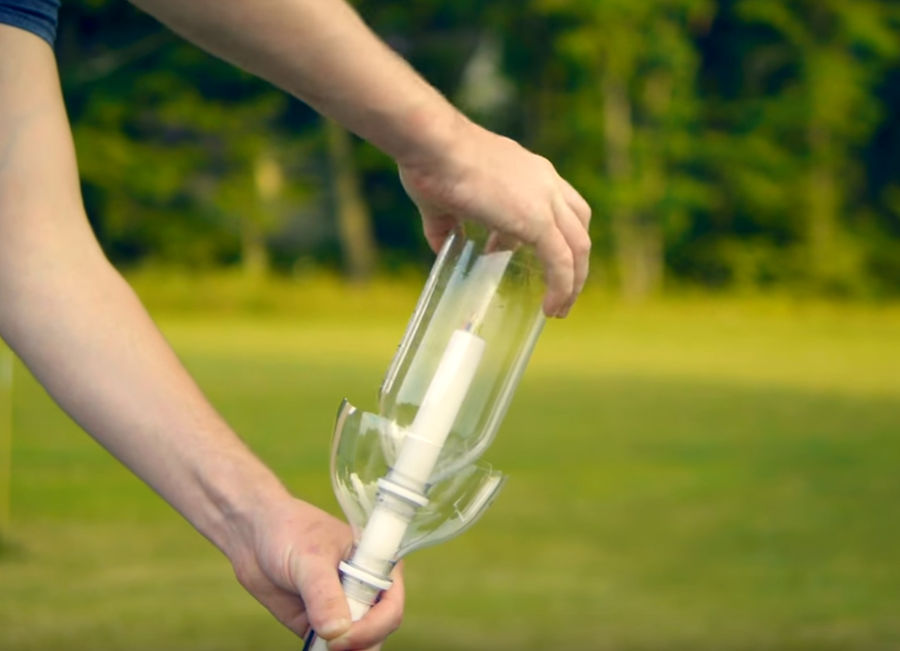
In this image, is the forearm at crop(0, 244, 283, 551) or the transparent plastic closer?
the transparent plastic

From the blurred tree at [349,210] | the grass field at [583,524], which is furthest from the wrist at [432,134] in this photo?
the blurred tree at [349,210]

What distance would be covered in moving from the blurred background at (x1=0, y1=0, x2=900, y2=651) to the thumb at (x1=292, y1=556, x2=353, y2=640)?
3.92 m

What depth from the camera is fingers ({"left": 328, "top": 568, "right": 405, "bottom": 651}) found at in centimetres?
120

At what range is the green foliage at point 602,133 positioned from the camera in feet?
92.8

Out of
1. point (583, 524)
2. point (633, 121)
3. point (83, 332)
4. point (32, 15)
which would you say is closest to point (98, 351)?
point (83, 332)

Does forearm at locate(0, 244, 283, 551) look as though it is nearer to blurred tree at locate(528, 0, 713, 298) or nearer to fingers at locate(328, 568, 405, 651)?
fingers at locate(328, 568, 405, 651)

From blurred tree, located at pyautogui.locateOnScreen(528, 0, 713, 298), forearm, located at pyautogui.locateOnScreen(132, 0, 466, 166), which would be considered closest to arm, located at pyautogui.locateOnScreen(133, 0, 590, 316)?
forearm, located at pyautogui.locateOnScreen(132, 0, 466, 166)

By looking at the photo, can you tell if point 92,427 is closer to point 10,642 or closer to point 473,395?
point 473,395

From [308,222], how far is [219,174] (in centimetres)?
176

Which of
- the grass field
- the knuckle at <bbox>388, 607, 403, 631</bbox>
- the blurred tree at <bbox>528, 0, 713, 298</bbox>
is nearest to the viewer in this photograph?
the knuckle at <bbox>388, 607, 403, 631</bbox>

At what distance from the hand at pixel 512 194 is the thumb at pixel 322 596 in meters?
0.26

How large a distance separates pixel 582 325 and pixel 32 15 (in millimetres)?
19034

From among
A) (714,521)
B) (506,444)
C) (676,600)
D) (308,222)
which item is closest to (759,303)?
(308,222)

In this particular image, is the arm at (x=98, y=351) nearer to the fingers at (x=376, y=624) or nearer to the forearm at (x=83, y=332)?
the forearm at (x=83, y=332)
